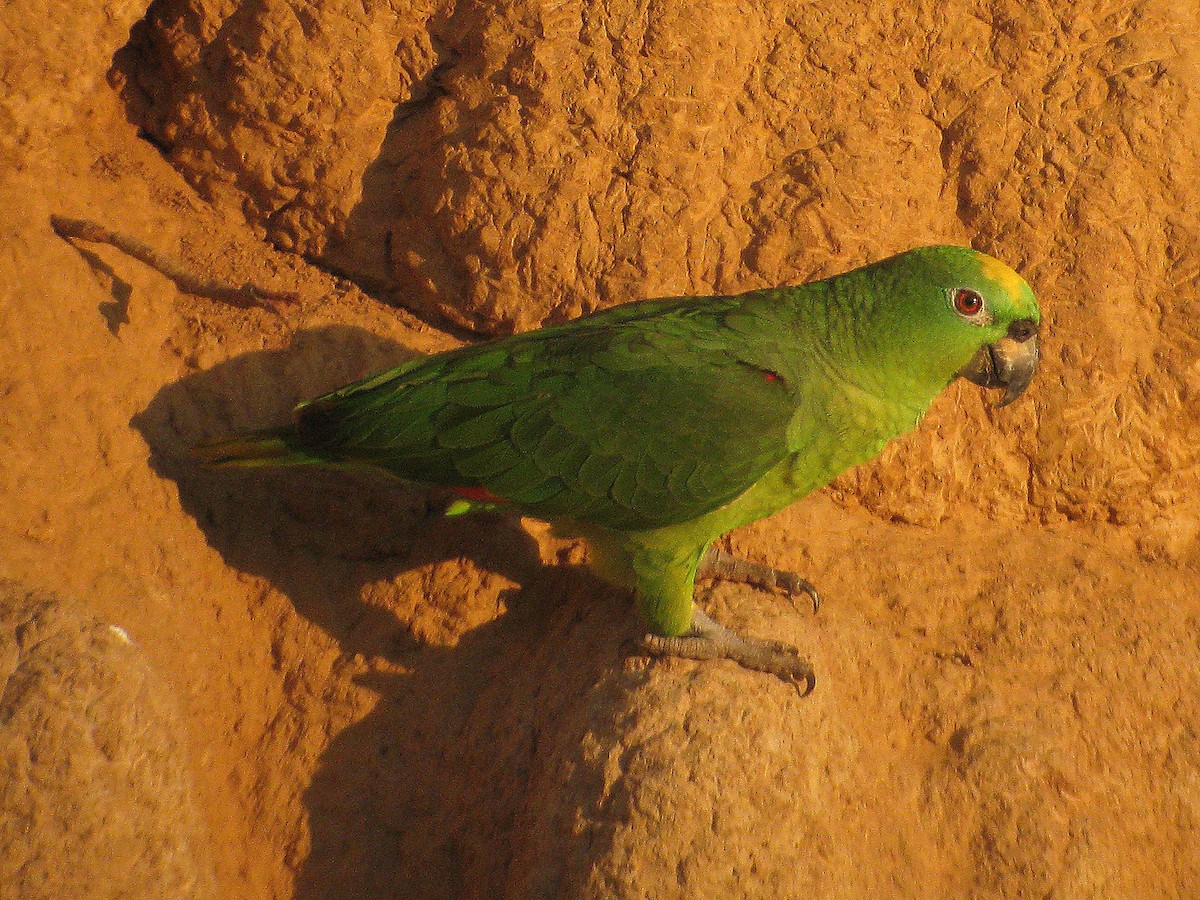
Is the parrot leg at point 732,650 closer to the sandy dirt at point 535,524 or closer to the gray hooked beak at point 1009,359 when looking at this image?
the sandy dirt at point 535,524

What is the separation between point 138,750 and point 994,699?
251 cm

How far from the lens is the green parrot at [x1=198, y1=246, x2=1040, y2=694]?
2838mm

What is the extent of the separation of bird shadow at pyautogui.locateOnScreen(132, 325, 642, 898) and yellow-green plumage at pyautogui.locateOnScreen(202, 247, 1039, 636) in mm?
394

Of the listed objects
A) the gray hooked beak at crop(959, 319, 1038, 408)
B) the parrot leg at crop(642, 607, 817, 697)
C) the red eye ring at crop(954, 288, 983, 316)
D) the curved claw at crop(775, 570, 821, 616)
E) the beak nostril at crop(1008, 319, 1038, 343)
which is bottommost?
the curved claw at crop(775, 570, 821, 616)

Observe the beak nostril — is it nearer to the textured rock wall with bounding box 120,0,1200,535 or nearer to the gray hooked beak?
the gray hooked beak

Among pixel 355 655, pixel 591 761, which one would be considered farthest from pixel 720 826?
pixel 355 655

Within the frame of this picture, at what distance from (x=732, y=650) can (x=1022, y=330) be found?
1.21m

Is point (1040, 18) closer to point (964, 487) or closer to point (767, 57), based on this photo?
point (767, 57)

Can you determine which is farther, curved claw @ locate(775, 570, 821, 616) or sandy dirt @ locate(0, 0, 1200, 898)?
curved claw @ locate(775, 570, 821, 616)

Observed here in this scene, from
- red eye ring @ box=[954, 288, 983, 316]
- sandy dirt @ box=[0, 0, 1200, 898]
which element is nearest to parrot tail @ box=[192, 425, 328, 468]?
sandy dirt @ box=[0, 0, 1200, 898]

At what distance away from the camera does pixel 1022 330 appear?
288cm

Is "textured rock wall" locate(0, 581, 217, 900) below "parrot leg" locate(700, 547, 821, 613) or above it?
above

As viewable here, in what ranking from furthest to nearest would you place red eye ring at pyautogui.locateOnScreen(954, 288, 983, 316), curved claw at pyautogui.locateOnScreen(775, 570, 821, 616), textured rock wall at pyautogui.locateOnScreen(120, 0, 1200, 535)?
textured rock wall at pyautogui.locateOnScreen(120, 0, 1200, 535)
curved claw at pyautogui.locateOnScreen(775, 570, 821, 616)
red eye ring at pyautogui.locateOnScreen(954, 288, 983, 316)

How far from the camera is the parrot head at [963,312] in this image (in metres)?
2.82
